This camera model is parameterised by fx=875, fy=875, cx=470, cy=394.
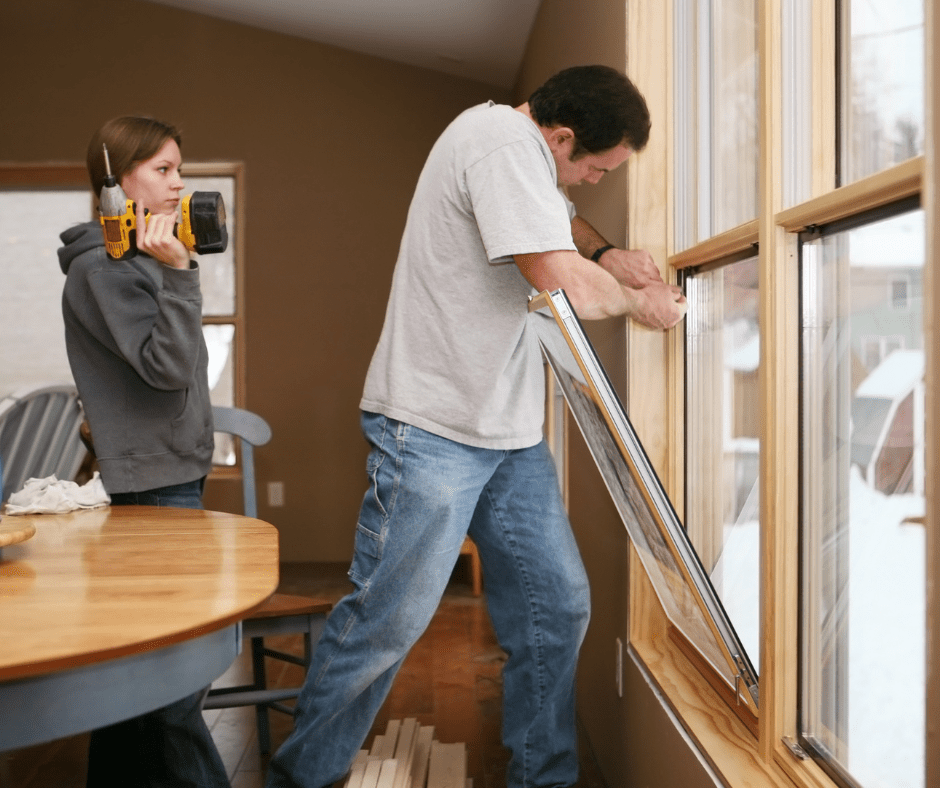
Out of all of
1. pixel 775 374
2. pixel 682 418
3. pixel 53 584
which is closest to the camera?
pixel 53 584

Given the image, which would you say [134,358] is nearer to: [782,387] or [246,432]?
[246,432]

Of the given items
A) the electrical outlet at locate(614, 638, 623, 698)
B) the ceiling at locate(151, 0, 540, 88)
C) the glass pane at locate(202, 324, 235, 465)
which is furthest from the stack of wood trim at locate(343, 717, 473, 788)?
the glass pane at locate(202, 324, 235, 465)

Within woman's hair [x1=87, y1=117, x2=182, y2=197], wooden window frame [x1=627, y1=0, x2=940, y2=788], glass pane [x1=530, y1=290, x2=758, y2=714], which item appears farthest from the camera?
woman's hair [x1=87, y1=117, x2=182, y2=197]

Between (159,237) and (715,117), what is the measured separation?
988mm

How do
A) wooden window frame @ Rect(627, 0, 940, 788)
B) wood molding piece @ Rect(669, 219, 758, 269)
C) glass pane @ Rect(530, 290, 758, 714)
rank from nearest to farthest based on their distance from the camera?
wooden window frame @ Rect(627, 0, 940, 788)
glass pane @ Rect(530, 290, 758, 714)
wood molding piece @ Rect(669, 219, 758, 269)

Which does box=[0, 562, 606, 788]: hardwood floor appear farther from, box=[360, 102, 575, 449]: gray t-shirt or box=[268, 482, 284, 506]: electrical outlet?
box=[268, 482, 284, 506]: electrical outlet

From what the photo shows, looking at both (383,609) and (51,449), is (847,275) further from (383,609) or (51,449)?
(51,449)

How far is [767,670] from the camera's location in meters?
1.18

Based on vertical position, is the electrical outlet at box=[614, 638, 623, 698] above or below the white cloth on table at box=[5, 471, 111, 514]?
below

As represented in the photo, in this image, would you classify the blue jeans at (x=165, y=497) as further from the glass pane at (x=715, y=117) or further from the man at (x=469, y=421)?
the glass pane at (x=715, y=117)

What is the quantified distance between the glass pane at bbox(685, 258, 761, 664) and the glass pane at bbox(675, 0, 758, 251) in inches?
4.4

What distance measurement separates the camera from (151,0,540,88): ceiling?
12.5ft

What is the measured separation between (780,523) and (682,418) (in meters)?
0.62

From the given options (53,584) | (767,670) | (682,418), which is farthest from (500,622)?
(53,584)
